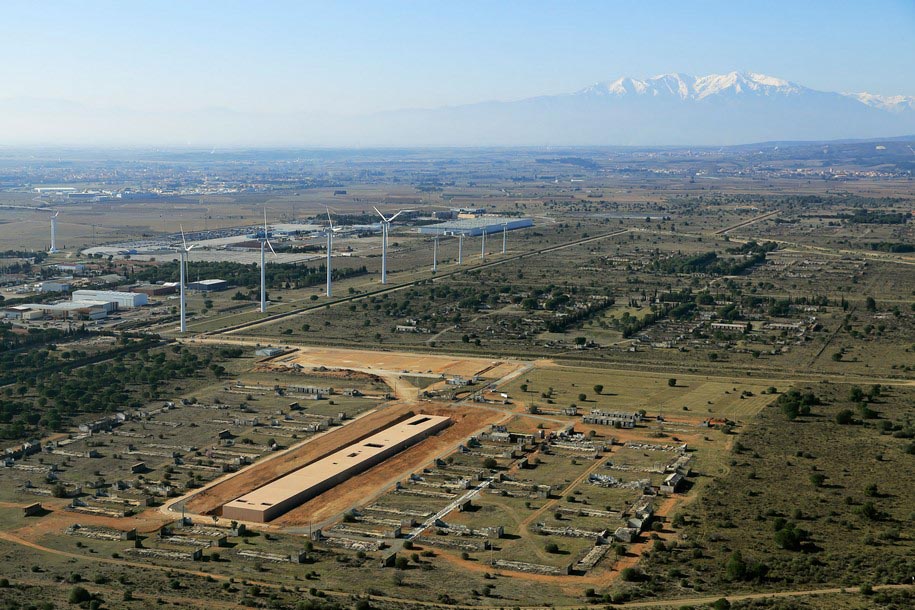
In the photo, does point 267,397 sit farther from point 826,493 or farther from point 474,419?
point 826,493

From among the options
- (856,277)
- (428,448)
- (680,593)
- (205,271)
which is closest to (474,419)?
(428,448)

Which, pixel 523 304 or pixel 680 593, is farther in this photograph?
pixel 523 304

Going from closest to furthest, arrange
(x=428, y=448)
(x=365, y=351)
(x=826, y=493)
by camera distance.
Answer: (x=826, y=493) < (x=428, y=448) < (x=365, y=351)

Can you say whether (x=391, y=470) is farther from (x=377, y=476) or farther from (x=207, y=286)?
(x=207, y=286)

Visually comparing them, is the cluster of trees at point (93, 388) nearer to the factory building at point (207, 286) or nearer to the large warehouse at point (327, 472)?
the large warehouse at point (327, 472)

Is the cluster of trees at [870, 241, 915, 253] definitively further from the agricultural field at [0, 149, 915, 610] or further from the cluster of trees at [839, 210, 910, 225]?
the cluster of trees at [839, 210, 910, 225]

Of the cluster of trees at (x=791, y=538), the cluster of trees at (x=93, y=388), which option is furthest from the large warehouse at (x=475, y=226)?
the cluster of trees at (x=791, y=538)
